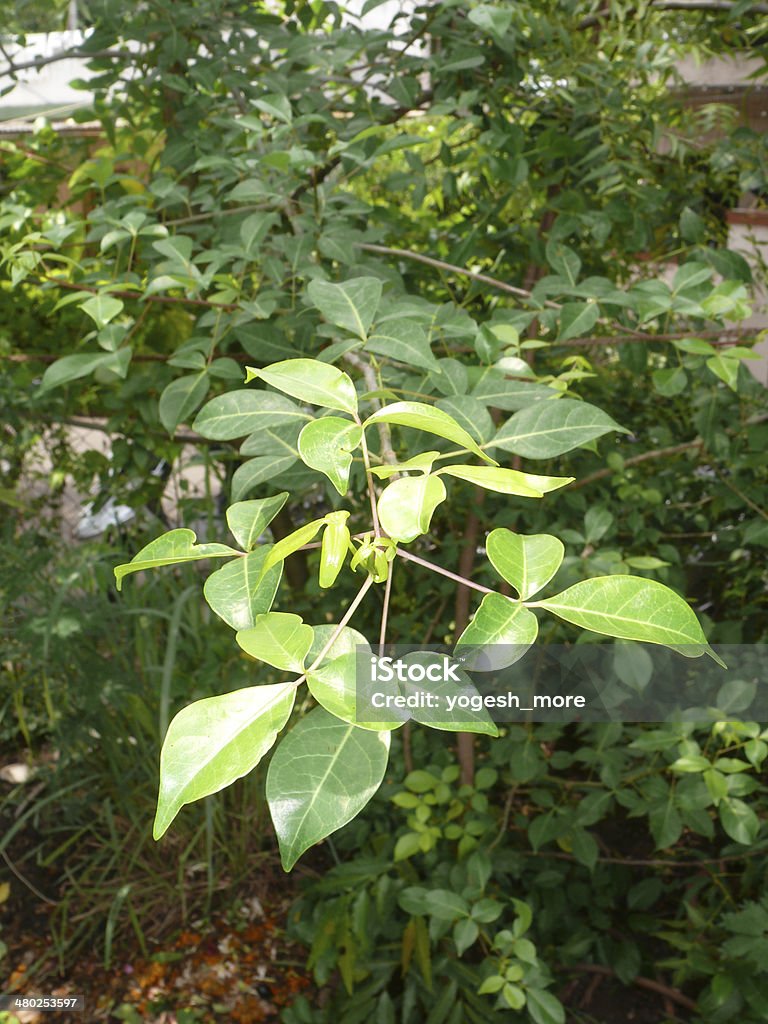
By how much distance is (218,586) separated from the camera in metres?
0.51

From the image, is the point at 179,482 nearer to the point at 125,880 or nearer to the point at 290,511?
the point at 290,511

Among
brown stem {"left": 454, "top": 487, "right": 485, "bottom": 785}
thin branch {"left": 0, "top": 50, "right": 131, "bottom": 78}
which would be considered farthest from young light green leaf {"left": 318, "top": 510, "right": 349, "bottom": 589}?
thin branch {"left": 0, "top": 50, "right": 131, "bottom": 78}

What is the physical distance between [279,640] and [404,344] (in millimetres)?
339

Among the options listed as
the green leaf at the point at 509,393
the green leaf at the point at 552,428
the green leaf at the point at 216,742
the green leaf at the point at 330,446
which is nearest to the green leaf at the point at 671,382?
the green leaf at the point at 509,393

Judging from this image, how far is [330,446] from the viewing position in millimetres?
463

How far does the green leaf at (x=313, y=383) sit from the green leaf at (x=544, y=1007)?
1.08m

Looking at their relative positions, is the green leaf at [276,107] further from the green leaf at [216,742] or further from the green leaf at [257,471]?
the green leaf at [216,742]

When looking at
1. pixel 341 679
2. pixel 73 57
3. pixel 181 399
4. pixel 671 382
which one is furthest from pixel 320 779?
pixel 73 57

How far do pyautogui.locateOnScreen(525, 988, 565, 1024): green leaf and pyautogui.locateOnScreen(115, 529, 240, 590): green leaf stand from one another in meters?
1.02

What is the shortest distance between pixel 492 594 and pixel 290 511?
1.39 metres

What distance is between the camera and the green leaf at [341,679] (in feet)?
1.30

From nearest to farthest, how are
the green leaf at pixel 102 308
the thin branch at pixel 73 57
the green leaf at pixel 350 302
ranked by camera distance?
the green leaf at pixel 350 302 → the green leaf at pixel 102 308 → the thin branch at pixel 73 57

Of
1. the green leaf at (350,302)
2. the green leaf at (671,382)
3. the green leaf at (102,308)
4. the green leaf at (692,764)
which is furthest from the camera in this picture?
the green leaf at (692,764)

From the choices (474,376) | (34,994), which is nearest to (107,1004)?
(34,994)
